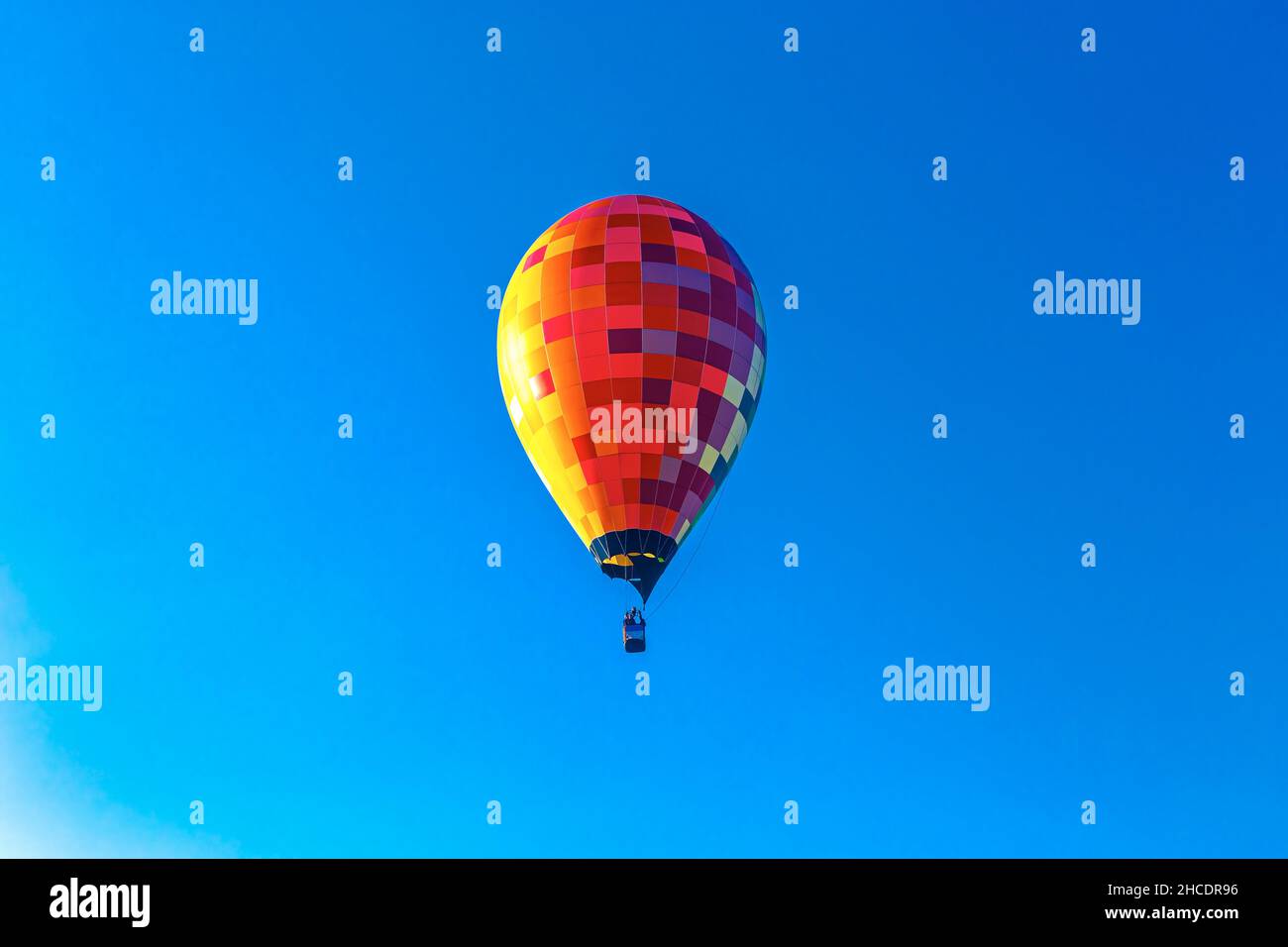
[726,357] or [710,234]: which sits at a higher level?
[710,234]

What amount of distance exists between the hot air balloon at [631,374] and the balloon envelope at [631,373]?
2 centimetres

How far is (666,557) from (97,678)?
1257 centimetres

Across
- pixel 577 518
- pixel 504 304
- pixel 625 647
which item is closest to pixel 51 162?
pixel 504 304

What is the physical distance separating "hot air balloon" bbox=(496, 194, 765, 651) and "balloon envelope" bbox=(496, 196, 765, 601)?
2cm

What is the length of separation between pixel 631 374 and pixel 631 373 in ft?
0.07

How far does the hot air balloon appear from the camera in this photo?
32250mm

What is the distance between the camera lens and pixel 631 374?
32.3 metres

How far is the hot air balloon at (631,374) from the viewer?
106ft

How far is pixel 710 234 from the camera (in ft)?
114

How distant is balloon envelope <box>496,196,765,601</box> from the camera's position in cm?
3225

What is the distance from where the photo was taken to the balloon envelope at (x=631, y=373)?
1270 inches
